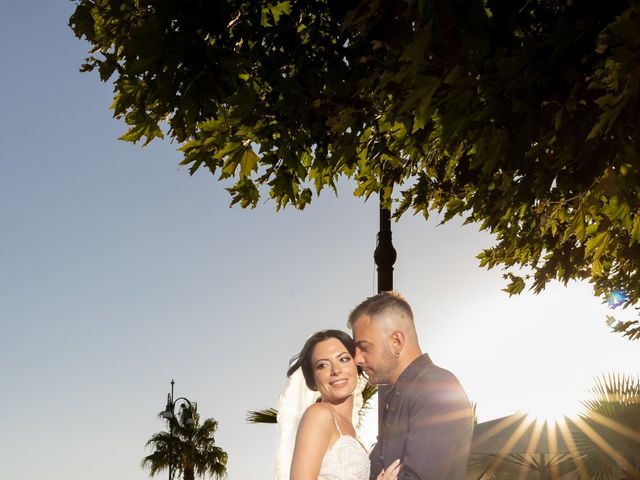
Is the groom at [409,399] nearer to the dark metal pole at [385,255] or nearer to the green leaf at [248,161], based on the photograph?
the green leaf at [248,161]

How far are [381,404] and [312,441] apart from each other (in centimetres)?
58

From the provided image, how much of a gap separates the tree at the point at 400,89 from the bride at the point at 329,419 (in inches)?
68.5

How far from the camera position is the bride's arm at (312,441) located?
5199 mm

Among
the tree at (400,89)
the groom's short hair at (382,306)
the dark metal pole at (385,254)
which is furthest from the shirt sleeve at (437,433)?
the dark metal pole at (385,254)

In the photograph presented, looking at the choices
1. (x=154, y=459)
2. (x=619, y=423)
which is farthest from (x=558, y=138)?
(x=154, y=459)

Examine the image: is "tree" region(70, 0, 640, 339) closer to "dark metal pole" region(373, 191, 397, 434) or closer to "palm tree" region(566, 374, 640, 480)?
"dark metal pole" region(373, 191, 397, 434)

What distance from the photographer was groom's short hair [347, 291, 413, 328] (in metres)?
4.89

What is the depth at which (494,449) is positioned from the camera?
17953 mm

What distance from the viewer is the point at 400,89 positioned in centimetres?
648

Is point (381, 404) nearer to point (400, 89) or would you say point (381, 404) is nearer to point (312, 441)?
point (312, 441)

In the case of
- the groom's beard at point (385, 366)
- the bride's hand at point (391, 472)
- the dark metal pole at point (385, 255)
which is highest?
the dark metal pole at point (385, 255)

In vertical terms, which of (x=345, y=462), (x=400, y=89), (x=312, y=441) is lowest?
(x=345, y=462)

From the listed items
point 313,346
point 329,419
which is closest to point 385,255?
point 313,346

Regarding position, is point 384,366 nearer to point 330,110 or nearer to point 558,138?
point 558,138
